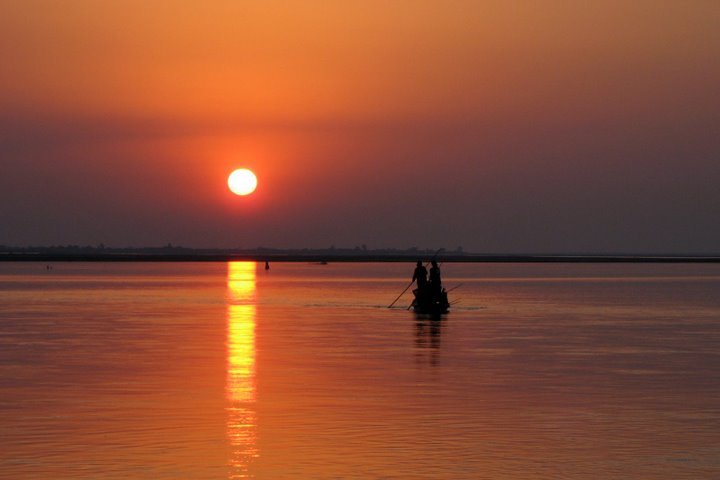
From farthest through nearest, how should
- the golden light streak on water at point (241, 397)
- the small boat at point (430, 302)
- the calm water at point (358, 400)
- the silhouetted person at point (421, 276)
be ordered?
the silhouetted person at point (421, 276) < the small boat at point (430, 302) < the golden light streak on water at point (241, 397) < the calm water at point (358, 400)

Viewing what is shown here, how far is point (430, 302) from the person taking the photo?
5512cm

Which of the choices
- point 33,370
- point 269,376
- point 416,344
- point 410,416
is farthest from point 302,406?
point 416,344

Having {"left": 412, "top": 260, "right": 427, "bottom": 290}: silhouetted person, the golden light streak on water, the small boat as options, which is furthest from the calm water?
{"left": 412, "top": 260, "right": 427, "bottom": 290}: silhouetted person

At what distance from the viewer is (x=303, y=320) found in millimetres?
49312

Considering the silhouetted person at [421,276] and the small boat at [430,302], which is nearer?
the small boat at [430,302]

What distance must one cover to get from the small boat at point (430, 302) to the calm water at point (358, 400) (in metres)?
6.83

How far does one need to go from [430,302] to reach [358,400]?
105 ft

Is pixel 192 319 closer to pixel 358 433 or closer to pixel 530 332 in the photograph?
pixel 530 332

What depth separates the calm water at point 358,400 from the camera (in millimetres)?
16875

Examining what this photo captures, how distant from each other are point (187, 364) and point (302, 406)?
8368mm

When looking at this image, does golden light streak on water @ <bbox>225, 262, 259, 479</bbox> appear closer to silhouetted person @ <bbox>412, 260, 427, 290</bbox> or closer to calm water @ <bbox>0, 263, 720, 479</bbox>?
calm water @ <bbox>0, 263, 720, 479</bbox>

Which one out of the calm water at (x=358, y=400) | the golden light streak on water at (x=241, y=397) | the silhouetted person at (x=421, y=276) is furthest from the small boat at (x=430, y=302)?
the golden light streak on water at (x=241, y=397)

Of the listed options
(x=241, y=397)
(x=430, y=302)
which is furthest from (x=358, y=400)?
(x=430, y=302)

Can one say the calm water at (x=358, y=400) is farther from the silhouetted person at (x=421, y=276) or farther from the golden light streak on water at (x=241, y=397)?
the silhouetted person at (x=421, y=276)
